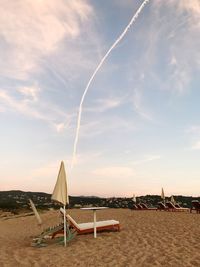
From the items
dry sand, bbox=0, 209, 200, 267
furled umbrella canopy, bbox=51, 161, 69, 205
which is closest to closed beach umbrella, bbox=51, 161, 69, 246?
furled umbrella canopy, bbox=51, 161, 69, 205

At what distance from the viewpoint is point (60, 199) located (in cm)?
1400

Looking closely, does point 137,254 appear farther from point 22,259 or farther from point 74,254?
point 22,259

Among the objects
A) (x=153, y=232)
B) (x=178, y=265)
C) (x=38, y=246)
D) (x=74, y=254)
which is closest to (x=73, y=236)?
(x=38, y=246)

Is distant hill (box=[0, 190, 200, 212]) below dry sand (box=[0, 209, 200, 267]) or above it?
above

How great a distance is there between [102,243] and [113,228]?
9.91ft

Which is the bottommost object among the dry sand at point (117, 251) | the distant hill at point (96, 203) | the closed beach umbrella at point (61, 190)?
the dry sand at point (117, 251)

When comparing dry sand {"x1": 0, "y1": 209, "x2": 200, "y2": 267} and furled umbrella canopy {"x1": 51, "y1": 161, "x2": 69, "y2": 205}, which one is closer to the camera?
dry sand {"x1": 0, "y1": 209, "x2": 200, "y2": 267}

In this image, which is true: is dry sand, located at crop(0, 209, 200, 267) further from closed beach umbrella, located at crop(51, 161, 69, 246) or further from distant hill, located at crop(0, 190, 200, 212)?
distant hill, located at crop(0, 190, 200, 212)

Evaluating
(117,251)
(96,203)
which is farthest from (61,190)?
(96,203)

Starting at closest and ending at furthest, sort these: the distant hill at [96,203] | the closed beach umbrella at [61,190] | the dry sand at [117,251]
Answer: the dry sand at [117,251] < the closed beach umbrella at [61,190] < the distant hill at [96,203]

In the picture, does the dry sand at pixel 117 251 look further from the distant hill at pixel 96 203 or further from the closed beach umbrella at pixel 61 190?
the distant hill at pixel 96 203

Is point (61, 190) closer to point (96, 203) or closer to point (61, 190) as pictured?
point (61, 190)

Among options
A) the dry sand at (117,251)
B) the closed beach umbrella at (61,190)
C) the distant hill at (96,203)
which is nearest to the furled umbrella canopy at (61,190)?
the closed beach umbrella at (61,190)

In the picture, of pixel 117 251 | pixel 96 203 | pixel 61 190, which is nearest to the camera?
pixel 117 251
